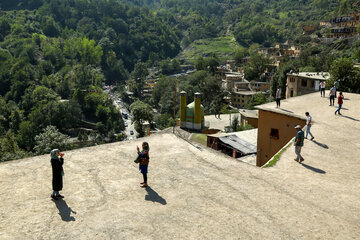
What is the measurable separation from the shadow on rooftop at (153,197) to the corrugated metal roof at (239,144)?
13.0 metres

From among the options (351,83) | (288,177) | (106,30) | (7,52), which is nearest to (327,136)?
(288,177)

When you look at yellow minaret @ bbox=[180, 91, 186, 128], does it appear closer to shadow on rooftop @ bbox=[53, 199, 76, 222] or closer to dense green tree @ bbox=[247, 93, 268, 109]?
dense green tree @ bbox=[247, 93, 268, 109]

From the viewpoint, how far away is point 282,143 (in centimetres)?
1543

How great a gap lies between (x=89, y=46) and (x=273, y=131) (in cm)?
9371

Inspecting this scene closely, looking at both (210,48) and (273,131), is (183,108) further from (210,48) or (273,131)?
(210,48)

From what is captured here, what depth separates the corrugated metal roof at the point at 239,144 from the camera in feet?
67.2

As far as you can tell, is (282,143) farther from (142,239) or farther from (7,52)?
(7,52)

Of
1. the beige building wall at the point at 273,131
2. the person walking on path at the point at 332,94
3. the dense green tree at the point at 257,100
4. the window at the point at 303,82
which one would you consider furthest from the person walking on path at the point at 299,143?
the dense green tree at the point at 257,100

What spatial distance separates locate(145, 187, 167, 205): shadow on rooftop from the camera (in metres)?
7.43

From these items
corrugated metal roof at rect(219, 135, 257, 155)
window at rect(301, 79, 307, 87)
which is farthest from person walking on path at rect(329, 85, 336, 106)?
window at rect(301, 79, 307, 87)

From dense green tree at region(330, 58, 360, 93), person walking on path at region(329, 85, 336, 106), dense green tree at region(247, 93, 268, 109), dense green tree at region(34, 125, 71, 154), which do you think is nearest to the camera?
person walking on path at region(329, 85, 336, 106)

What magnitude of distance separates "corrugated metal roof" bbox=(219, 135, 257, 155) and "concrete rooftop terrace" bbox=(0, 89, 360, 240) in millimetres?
9321

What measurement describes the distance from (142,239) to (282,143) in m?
10.8

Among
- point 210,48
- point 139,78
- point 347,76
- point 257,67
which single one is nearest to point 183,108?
point 347,76
